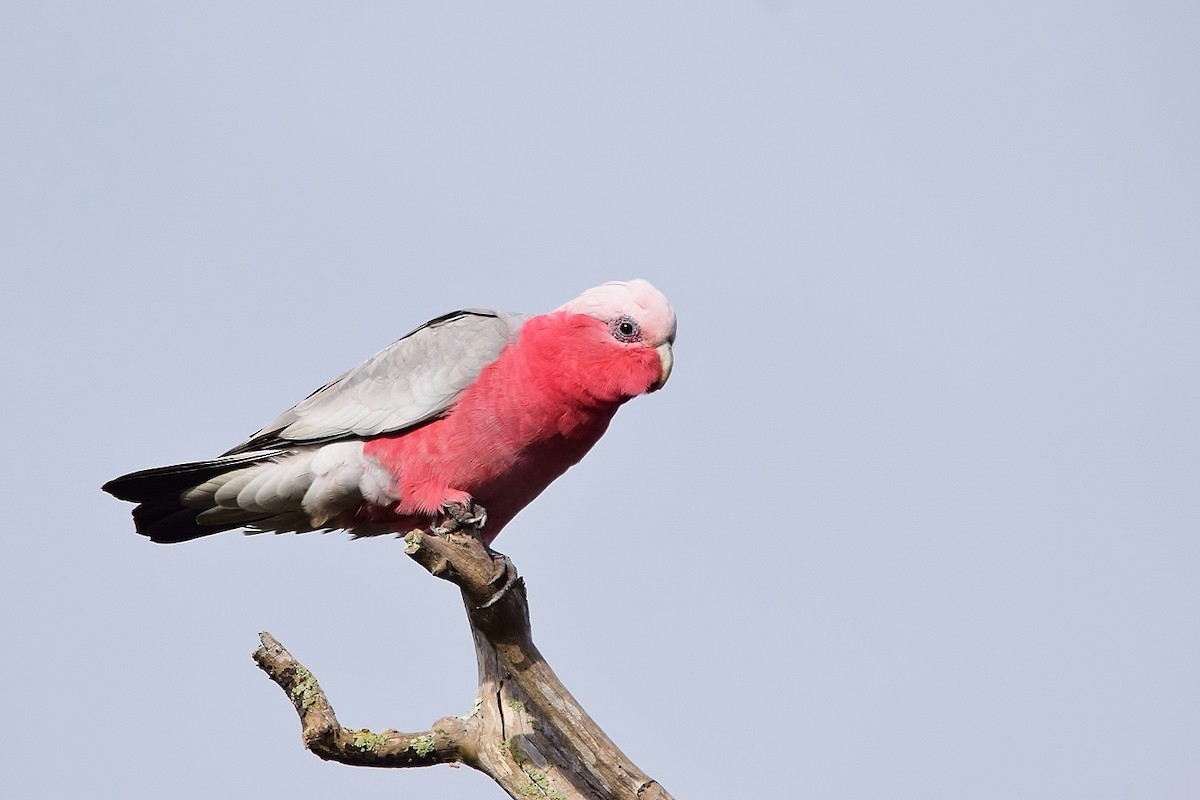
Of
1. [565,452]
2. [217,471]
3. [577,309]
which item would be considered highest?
[217,471]

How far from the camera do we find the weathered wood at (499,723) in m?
6.99

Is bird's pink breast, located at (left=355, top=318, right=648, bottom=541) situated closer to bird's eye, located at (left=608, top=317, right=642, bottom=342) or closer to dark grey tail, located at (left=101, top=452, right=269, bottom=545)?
bird's eye, located at (left=608, top=317, right=642, bottom=342)

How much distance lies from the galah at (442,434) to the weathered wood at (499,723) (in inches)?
33.7

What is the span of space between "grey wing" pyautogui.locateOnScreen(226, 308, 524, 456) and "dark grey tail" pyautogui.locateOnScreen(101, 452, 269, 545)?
0.40 metres

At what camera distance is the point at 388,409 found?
8.59 meters

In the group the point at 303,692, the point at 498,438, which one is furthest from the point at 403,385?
the point at 303,692

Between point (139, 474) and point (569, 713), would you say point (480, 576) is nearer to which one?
point (569, 713)

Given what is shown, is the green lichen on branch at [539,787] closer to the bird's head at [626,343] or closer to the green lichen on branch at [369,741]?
the green lichen on branch at [369,741]

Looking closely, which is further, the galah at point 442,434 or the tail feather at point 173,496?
the tail feather at point 173,496

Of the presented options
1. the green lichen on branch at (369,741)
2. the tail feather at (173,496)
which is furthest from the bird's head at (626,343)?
the green lichen on branch at (369,741)

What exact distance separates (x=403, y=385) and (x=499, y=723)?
2.52 m

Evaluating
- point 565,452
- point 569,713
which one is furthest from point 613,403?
point 569,713

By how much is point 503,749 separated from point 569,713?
1.67 ft

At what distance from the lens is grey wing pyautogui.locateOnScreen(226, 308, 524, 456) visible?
8516 mm
